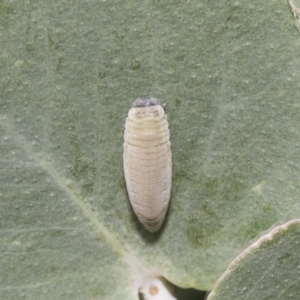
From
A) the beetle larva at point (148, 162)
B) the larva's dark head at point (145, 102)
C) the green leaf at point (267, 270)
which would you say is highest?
the larva's dark head at point (145, 102)

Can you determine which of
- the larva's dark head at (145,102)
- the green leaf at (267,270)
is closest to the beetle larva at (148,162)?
the larva's dark head at (145,102)

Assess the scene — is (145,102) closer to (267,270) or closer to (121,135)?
(121,135)

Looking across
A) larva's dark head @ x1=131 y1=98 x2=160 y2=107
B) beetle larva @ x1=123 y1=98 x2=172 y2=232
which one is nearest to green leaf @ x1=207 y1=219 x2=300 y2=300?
beetle larva @ x1=123 y1=98 x2=172 y2=232

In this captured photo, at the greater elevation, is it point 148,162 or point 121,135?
point 121,135

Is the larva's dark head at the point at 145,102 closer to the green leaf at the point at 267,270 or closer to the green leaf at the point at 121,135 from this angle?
the green leaf at the point at 121,135

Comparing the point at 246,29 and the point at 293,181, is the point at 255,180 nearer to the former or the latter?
the point at 293,181

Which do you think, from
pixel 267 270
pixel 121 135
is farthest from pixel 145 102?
pixel 267 270
